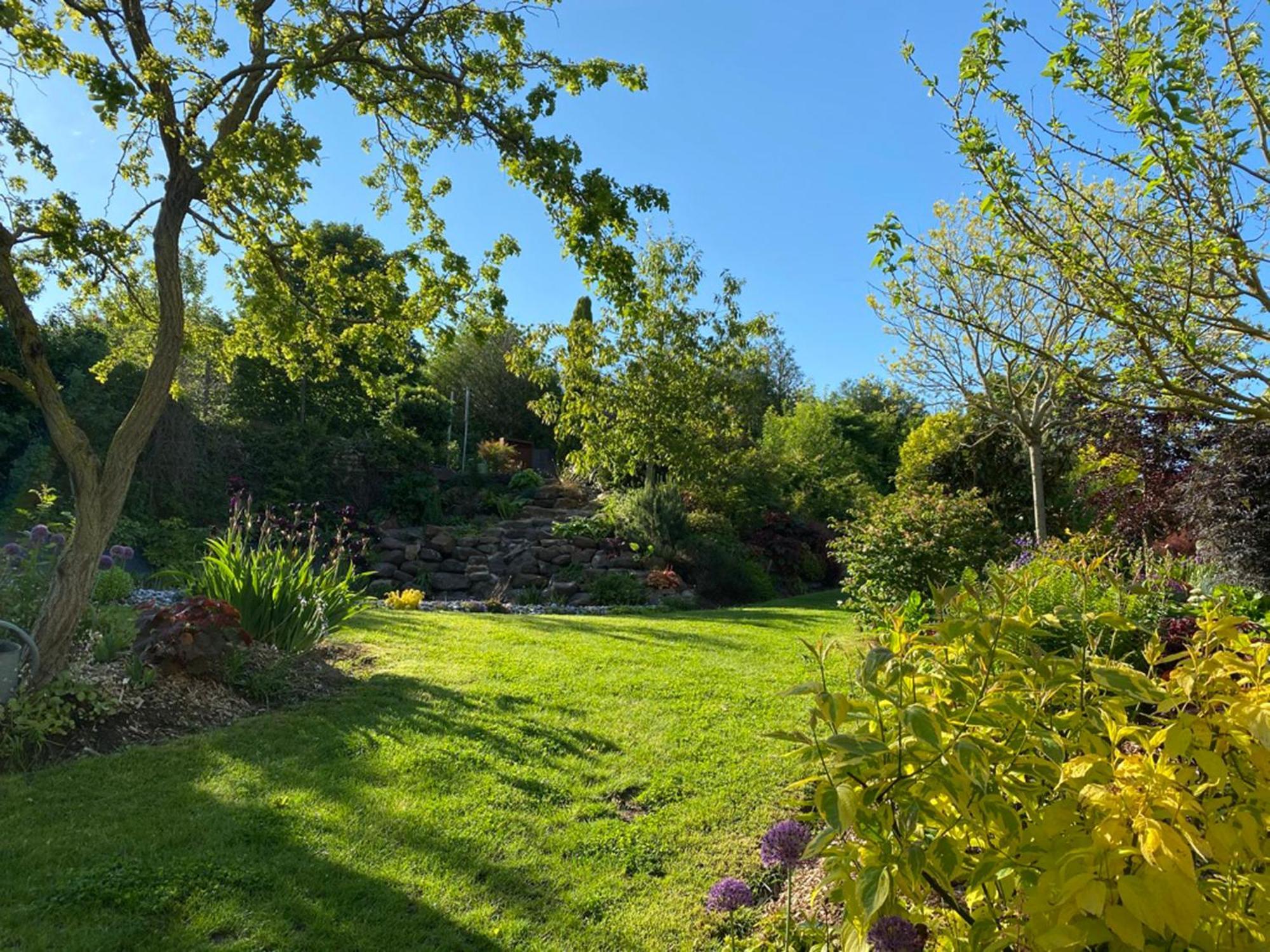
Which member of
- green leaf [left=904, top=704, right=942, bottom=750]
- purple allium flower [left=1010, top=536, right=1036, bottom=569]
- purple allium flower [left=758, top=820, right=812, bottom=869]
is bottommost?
purple allium flower [left=758, top=820, right=812, bottom=869]

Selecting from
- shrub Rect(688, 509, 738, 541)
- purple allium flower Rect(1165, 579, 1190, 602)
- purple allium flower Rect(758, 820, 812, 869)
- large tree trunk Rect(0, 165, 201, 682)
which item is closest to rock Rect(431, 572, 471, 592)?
shrub Rect(688, 509, 738, 541)

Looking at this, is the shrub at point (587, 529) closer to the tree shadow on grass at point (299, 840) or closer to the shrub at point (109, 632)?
the shrub at point (109, 632)

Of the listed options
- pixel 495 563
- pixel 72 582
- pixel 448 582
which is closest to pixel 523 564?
pixel 495 563

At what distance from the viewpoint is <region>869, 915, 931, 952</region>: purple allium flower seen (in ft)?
4.75

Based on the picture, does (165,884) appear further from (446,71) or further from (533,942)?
(446,71)

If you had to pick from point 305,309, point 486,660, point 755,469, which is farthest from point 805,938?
point 755,469

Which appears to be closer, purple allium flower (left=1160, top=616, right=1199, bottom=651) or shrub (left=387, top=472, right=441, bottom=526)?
purple allium flower (left=1160, top=616, right=1199, bottom=651)

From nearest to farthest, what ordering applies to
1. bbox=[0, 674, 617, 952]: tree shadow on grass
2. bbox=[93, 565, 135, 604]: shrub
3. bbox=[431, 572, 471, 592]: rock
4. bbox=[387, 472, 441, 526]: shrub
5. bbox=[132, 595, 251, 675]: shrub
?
1. bbox=[0, 674, 617, 952]: tree shadow on grass
2. bbox=[132, 595, 251, 675]: shrub
3. bbox=[93, 565, 135, 604]: shrub
4. bbox=[431, 572, 471, 592]: rock
5. bbox=[387, 472, 441, 526]: shrub

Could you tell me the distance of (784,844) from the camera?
5.92 ft

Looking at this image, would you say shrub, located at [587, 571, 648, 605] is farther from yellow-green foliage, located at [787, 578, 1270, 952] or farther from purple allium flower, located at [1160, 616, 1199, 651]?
yellow-green foliage, located at [787, 578, 1270, 952]

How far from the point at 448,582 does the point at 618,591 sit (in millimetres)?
2835

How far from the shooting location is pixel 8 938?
206cm

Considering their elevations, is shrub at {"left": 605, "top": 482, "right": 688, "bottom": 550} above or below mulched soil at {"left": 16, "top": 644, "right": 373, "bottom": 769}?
above

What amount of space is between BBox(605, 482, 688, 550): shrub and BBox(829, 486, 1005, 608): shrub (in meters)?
4.98
